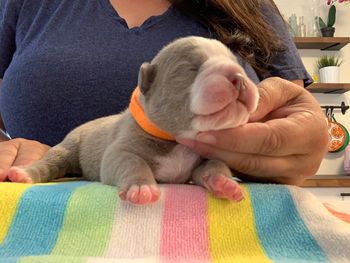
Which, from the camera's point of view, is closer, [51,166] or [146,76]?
[146,76]

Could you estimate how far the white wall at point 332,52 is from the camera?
3143 mm

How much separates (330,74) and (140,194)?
2764 mm

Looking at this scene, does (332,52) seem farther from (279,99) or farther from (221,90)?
(221,90)

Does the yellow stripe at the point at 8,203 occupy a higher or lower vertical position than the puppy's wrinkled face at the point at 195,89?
lower

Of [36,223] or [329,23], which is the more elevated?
[36,223]

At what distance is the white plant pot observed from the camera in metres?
3.04

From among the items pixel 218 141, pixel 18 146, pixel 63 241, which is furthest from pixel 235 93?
pixel 18 146

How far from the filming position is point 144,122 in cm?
→ 76

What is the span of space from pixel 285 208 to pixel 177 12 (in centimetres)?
74

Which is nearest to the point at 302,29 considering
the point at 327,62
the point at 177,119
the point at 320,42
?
the point at 320,42

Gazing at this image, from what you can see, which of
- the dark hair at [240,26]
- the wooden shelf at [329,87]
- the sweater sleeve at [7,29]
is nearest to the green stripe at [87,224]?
the dark hair at [240,26]

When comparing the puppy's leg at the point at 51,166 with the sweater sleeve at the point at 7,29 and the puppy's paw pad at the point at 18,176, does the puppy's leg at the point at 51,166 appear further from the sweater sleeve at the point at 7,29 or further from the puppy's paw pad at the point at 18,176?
the sweater sleeve at the point at 7,29

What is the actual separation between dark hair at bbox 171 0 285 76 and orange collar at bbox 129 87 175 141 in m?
0.37

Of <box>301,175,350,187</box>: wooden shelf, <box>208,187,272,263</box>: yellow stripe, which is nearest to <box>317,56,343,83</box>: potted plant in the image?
<box>301,175,350,187</box>: wooden shelf
